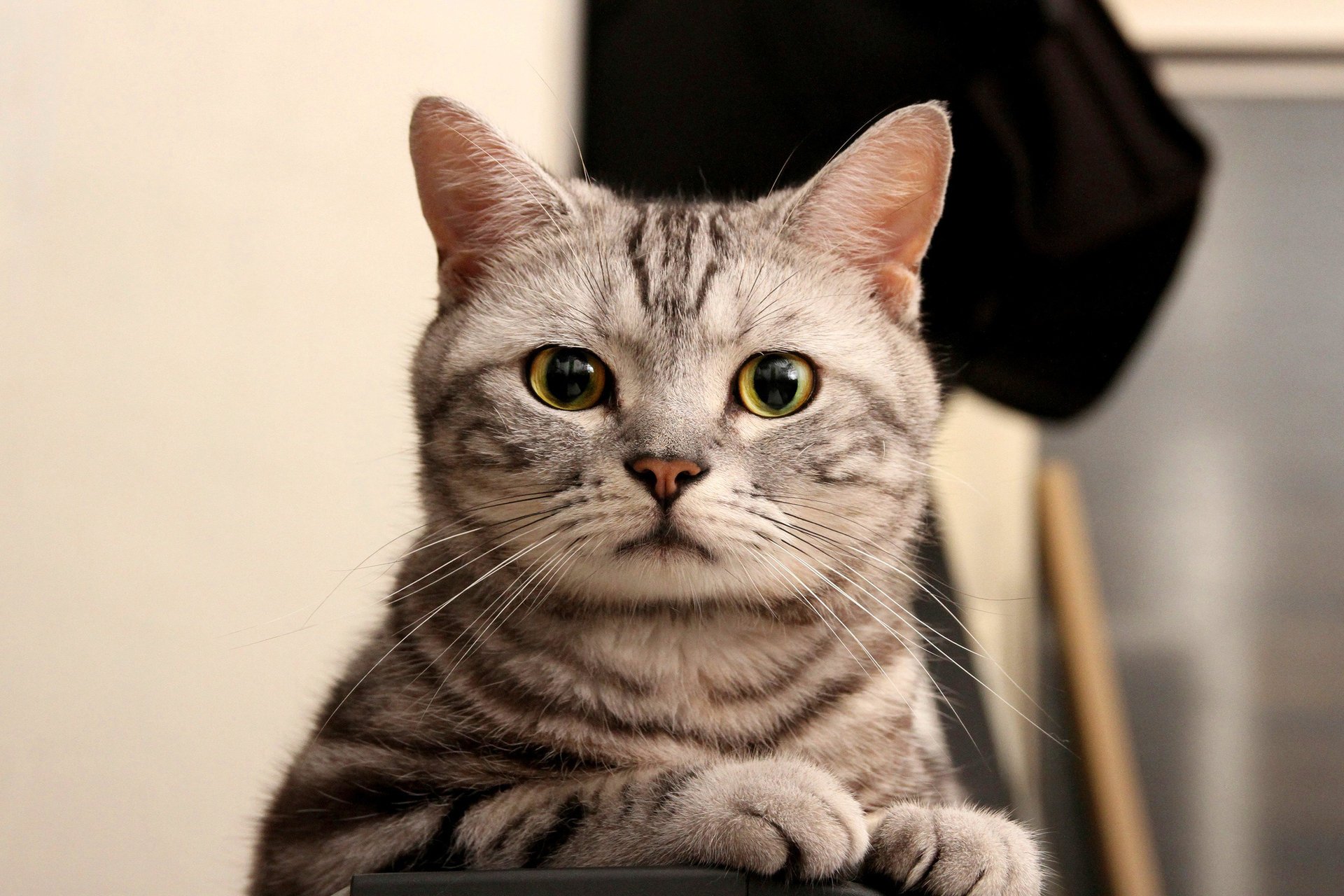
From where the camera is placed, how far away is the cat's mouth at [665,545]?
596 mm

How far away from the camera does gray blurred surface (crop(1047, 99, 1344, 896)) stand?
2.54 m

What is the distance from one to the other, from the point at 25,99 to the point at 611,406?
53cm

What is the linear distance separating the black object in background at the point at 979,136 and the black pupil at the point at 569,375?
0.82ft

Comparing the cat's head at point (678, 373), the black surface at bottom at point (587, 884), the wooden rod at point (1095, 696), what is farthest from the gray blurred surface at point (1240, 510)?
the black surface at bottom at point (587, 884)

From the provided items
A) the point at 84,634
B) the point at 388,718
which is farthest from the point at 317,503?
the point at 388,718

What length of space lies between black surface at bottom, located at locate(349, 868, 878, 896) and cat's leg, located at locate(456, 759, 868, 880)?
0.01 m

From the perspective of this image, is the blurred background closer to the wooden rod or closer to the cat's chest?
the cat's chest

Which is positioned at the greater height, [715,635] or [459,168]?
[459,168]

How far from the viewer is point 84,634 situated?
84 cm

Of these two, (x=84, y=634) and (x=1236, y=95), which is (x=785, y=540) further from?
(x=1236, y=95)

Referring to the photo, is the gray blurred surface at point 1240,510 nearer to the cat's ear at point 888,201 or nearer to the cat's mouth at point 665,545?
the cat's ear at point 888,201

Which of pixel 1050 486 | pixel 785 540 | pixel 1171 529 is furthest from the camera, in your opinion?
pixel 1171 529

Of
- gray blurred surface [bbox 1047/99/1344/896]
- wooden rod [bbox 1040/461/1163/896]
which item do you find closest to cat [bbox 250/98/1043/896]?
wooden rod [bbox 1040/461/1163/896]

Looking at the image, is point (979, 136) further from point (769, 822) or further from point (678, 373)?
point (769, 822)
